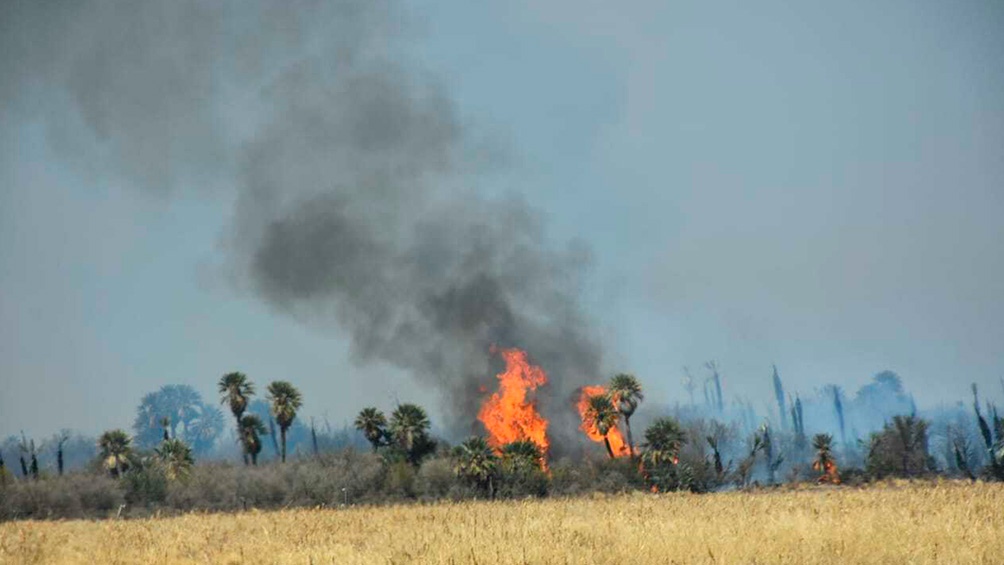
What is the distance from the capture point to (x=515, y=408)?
97.0 m

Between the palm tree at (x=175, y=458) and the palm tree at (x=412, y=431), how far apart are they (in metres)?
18.1

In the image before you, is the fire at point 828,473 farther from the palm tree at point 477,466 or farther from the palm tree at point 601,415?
the palm tree at point 477,466

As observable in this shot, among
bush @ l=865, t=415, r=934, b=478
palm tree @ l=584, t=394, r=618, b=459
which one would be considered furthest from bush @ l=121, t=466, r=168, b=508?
bush @ l=865, t=415, r=934, b=478

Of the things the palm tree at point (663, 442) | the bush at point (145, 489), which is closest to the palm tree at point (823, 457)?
the palm tree at point (663, 442)

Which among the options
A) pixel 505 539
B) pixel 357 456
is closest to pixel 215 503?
pixel 357 456

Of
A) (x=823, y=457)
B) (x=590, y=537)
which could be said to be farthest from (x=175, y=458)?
(x=590, y=537)

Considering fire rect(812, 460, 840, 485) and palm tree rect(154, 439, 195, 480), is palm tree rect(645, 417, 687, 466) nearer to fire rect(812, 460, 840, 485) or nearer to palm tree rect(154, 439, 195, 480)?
fire rect(812, 460, 840, 485)

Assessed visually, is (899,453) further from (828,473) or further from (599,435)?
(599,435)

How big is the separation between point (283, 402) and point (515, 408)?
90.8 ft

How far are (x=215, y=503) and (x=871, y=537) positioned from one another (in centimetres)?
5308

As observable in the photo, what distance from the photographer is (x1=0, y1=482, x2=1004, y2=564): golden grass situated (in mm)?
11953

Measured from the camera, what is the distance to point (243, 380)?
91.1m

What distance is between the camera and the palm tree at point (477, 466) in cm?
5688

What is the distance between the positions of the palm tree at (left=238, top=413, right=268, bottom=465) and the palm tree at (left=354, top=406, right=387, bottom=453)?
13.8 meters
